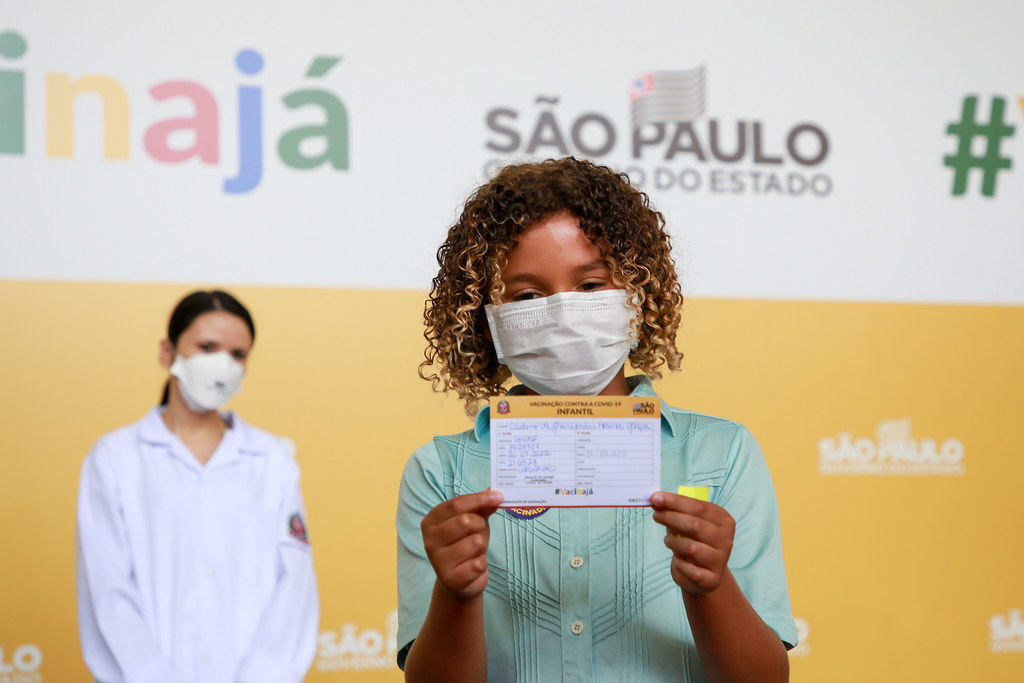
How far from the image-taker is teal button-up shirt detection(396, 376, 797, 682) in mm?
1267

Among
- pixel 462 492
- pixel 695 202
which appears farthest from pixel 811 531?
pixel 462 492

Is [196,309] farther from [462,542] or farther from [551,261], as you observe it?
[462,542]

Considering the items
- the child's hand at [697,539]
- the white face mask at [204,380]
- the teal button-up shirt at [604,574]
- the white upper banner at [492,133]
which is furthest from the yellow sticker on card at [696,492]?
the white upper banner at [492,133]

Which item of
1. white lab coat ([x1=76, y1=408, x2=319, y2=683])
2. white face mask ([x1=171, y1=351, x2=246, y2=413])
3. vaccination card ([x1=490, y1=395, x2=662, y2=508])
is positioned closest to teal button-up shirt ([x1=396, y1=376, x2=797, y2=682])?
vaccination card ([x1=490, y1=395, x2=662, y2=508])

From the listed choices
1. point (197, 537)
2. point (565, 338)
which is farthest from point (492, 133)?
point (565, 338)

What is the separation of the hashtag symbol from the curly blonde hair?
2.44m

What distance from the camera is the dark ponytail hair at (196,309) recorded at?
2.83 metres

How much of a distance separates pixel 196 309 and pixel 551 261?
69.1 inches

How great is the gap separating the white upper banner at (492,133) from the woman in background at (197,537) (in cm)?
34

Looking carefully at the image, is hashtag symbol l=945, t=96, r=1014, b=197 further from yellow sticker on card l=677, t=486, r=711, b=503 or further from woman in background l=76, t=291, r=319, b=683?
yellow sticker on card l=677, t=486, r=711, b=503

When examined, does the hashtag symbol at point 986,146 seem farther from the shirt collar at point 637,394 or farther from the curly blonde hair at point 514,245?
the shirt collar at point 637,394

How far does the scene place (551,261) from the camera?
4.48 ft

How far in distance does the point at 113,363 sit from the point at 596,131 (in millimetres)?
1654

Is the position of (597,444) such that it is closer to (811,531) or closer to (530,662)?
(530,662)
